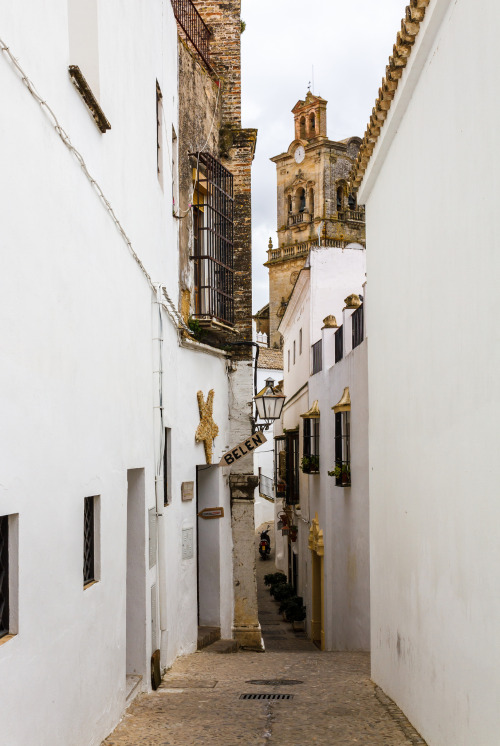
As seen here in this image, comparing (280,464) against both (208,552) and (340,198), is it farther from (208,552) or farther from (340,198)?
(340,198)

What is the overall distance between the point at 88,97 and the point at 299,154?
52.3 metres

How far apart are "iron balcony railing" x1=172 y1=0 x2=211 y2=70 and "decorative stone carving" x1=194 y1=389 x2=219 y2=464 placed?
19.1 feet

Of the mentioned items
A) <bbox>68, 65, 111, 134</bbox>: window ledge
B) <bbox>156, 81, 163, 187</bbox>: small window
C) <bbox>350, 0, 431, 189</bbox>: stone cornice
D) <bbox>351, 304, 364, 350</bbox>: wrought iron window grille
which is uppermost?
<bbox>156, 81, 163, 187</bbox>: small window

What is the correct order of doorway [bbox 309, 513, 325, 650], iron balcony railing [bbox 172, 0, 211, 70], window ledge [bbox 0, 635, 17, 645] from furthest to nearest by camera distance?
doorway [bbox 309, 513, 325, 650] → iron balcony railing [bbox 172, 0, 211, 70] → window ledge [bbox 0, 635, 17, 645]

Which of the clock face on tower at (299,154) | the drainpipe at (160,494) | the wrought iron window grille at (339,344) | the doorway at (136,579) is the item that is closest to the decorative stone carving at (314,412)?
the wrought iron window grille at (339,344)

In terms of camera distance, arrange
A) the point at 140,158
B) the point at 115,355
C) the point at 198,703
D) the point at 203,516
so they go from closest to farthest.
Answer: the point at 115,355 < the point at 198,703 < the point at 140,158 < the point at 203,516

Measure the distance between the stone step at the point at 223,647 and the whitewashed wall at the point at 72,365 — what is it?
3.42 meters

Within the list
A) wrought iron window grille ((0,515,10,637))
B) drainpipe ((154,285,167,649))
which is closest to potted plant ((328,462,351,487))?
drainpipe ((154,285,167,649))

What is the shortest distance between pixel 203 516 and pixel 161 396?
4762 mm

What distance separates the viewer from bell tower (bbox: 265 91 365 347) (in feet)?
180

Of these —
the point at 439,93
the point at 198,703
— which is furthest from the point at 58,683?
the point at 439,93

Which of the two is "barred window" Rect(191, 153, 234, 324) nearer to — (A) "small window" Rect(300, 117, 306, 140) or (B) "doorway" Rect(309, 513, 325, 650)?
(B) "doorway" Rect(309, 513, 325, 650)

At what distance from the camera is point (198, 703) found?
794cm

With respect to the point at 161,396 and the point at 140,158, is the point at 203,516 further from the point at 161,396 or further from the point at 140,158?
the point at 140,158
